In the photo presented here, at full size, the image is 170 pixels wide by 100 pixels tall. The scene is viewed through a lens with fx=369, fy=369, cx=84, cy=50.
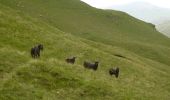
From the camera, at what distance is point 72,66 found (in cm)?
2505

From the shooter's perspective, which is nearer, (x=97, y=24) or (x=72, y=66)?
(x=72, y=66)

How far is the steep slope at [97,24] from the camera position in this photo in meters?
69.0

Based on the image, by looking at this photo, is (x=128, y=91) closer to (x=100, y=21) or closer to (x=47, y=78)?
(x=47, y=78)

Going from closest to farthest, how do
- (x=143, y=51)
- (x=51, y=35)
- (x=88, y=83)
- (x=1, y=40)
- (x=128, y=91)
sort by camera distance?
1. (x=88, y=83)
2. (x=128, y=91)
3. (x=1, y=40)
4. (x=51, y=35)
5. (x=143, y=51)

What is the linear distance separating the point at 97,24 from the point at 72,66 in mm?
56469

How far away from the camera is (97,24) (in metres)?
81.0

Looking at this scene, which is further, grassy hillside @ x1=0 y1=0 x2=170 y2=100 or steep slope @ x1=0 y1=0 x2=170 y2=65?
steep slope @ x1=0 y1=0 x2=170 y2=65

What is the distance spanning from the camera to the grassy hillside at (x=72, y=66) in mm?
20062

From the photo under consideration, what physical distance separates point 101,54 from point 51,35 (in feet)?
24.6

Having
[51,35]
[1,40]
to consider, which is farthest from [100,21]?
[1,40]

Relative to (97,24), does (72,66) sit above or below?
below

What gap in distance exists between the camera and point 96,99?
20.2m

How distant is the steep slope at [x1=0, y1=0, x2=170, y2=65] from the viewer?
226 ft

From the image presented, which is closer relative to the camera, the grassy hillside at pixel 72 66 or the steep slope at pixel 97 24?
the grassy hillside at pixel 72 66
